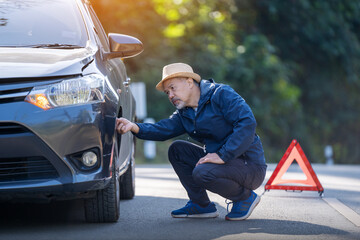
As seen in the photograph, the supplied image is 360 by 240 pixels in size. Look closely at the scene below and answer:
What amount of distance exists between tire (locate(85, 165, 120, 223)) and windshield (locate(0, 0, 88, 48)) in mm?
1075

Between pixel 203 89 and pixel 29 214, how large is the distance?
1.78 metres

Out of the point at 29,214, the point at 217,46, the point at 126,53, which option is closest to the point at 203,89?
the point at 126,53

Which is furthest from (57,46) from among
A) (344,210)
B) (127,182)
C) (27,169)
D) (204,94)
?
(344,210)

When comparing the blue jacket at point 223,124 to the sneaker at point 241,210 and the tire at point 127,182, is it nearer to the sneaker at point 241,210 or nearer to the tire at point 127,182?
the sneaker at point 241,210

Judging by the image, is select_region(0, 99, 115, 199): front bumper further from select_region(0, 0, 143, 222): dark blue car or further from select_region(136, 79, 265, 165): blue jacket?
select_region(136, 79, 265, 165): blue jacket

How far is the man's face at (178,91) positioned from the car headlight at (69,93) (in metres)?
0.85

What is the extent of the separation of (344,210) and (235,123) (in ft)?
4.92

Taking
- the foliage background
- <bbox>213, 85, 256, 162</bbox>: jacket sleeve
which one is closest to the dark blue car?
<bbox>213, 85, 256, 162</bbox>: jacket sleeve

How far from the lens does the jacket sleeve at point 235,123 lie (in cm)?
539

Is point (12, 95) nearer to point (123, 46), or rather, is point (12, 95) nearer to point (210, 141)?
point (123, 46)

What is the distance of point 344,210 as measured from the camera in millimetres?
6312

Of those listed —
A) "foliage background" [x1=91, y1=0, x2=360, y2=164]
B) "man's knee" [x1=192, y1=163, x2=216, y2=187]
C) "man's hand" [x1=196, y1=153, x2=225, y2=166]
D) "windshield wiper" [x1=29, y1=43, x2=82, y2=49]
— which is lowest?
"foliage background" [x1=91, y1=0, x2=360, y2=164]

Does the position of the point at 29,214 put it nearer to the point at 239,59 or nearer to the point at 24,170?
the point at 24,170

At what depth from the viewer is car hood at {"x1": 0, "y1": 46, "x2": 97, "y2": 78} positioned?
4750 mm
